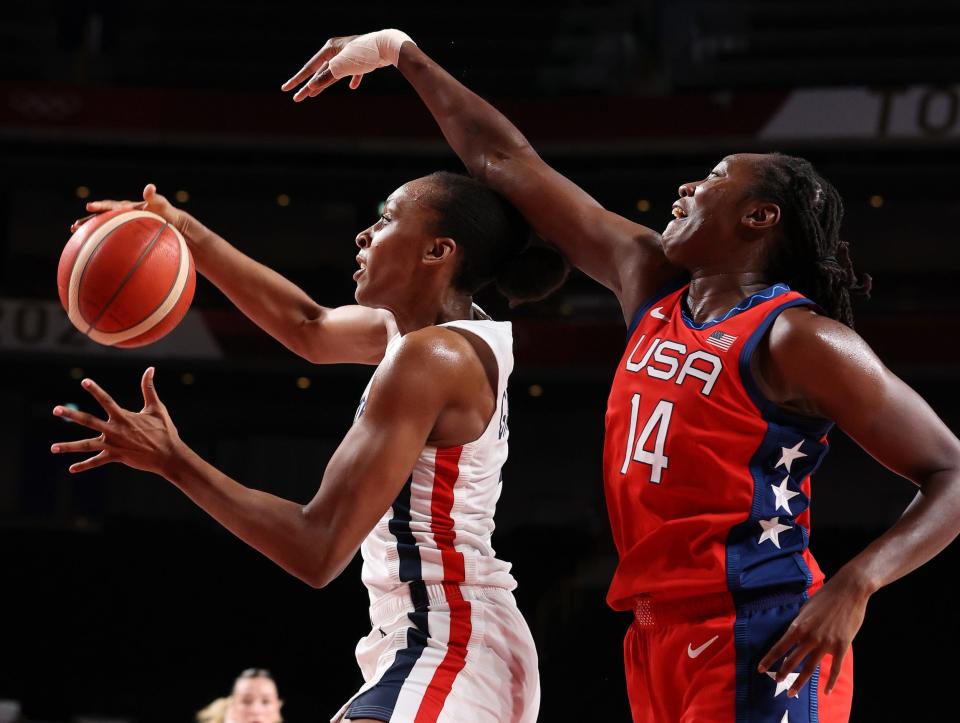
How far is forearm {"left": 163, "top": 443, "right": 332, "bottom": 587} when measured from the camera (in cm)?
202

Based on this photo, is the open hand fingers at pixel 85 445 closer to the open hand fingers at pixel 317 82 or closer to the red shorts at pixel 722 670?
the red shorts at pixel 722 670

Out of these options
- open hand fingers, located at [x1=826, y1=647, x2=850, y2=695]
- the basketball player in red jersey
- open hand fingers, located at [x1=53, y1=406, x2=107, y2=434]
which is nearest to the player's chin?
the basketball player in red jersey

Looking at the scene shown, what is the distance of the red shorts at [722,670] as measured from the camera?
2078mm

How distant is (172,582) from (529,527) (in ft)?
11.0

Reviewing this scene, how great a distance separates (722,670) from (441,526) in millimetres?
576

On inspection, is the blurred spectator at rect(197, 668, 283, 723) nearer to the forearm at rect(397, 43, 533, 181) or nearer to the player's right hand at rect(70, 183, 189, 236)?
the player's right hand at rect(70, 183, 189, 236)

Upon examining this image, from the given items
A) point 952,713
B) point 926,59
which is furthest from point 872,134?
point 952,713

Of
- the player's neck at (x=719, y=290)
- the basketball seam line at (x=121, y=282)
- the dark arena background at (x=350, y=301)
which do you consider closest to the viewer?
the player's neck at (x=719, y=290)

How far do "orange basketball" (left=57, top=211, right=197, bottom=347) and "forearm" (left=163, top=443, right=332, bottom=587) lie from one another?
23.4 inches

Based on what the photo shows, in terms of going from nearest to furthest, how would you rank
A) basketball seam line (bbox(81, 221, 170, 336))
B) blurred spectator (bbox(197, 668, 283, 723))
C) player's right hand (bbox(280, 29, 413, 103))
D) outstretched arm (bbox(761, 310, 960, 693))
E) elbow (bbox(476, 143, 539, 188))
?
outstretched arm (bbox(761, 310, 960, 693))
basketball seam line (bbox(81, 221, 170, 336))
elbow (bbox(476, 143, 539, 188))
player's right hand (bbox(280, 29, 413, 103))
blurred spectator (bbox(197, 668, 283, 723))

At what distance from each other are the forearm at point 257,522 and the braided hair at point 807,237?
1.11 m

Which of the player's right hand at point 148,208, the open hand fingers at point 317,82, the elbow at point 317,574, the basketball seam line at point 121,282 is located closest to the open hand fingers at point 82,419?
the elbow at point 317,574

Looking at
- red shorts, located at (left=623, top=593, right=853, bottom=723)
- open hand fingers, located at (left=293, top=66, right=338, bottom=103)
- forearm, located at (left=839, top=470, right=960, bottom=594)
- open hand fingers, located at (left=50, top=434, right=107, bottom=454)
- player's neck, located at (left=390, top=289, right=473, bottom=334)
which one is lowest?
red shorts, located at (left=623, top=593, right=853, bottom=723)

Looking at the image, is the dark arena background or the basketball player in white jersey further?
the dark arena background
